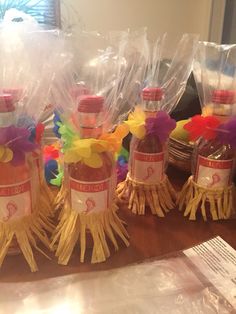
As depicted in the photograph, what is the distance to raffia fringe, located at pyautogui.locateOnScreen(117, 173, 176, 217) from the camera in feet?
1.96

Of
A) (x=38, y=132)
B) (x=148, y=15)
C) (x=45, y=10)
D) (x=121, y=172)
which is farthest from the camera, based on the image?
(x=148, y=15)

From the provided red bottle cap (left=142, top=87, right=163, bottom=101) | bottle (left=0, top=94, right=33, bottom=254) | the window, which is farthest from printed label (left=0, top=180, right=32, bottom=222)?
the window

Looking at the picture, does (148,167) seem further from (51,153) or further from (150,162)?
(51,153)

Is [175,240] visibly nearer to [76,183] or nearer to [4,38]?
[76,183]

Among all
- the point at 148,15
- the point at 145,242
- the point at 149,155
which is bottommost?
the point at 145,242

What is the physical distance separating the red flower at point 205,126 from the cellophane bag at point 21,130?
238 mm

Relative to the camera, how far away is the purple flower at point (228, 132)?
1.77ft

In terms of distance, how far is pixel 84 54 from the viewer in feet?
1.68

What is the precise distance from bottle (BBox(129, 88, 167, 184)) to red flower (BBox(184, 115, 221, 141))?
57 mm

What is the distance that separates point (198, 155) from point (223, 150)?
0.04 meters

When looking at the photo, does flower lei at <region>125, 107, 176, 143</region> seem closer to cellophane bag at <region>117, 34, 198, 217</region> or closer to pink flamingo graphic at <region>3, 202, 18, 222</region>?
cellophane bag at <region>117, 34, 198, 217</region>

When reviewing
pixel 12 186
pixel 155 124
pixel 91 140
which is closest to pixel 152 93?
pixel 155 124

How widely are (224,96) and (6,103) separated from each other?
32cm

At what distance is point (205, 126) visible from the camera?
0.55 metres
